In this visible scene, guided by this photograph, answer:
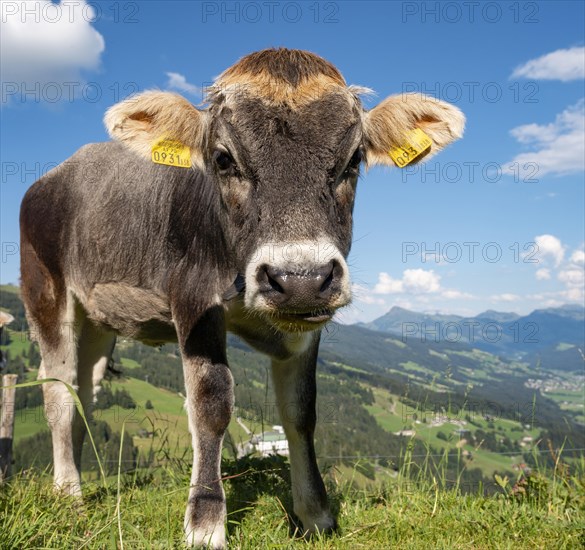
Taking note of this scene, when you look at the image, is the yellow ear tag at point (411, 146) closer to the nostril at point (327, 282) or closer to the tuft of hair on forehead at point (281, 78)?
the tuft of hair on forehead at point (281, 78)

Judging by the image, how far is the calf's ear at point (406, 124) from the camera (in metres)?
4.84

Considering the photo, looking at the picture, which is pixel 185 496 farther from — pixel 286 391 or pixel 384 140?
pixel 384 140

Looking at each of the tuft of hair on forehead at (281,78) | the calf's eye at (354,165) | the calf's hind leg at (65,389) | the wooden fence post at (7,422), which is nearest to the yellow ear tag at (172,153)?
the tuft of hair on forehead at (281,78)

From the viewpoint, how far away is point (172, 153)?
4.89 meters

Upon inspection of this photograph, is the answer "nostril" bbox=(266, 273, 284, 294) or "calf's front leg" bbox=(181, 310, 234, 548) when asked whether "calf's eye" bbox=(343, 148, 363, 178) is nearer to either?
"nostril" bbox=(266, 273, 284, 294)

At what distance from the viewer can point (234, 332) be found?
5273 millimetres

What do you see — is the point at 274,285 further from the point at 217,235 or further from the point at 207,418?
the point at 217,235

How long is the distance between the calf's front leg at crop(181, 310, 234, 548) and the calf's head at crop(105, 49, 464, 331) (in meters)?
0.65

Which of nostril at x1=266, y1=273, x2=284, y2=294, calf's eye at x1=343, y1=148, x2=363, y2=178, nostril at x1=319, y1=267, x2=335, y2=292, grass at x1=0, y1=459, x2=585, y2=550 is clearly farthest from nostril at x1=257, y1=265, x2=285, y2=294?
grass at x1=0, y1=459, x2=585, y2=550

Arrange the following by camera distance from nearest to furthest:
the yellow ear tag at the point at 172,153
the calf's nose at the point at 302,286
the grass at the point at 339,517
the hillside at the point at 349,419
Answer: the calf's nose at the point at 302,286 < the grass at the point at 339,517 < the yellow ear tag at the point at 172,153 < the hillside at the point at 349,419

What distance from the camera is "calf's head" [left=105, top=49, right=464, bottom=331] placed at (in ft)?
11.1

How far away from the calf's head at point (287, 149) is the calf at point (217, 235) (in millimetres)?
12

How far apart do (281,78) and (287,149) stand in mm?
745

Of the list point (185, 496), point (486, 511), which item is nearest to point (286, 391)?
point (185, 496)
